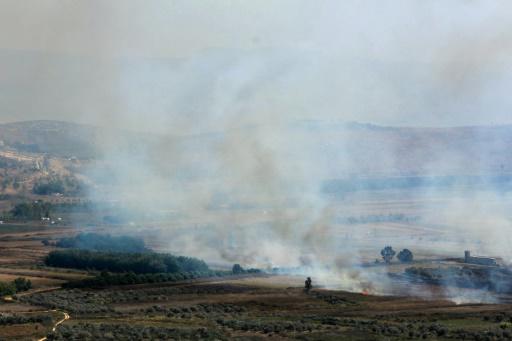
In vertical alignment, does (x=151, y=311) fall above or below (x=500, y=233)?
below

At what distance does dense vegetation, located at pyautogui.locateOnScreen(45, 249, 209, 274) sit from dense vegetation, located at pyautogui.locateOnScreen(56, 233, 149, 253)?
948 centimetres

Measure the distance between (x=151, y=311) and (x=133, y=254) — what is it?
136 feet

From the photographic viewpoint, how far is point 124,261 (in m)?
103

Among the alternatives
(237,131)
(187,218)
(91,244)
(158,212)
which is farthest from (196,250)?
(237,131)

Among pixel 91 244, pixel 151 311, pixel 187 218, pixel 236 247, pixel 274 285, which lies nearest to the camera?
pixel 151 311

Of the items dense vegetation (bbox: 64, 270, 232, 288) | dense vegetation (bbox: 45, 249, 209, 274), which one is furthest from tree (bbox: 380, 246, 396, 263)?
dense vegetation (bbox: 45, 249, 209, 274)

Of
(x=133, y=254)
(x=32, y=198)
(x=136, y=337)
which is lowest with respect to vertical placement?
(x=136, y=337)

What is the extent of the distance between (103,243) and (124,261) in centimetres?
2235

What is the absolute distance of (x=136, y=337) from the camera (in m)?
51.2

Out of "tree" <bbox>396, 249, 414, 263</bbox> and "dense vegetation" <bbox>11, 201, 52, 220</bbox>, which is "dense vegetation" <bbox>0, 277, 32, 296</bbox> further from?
"dense vegetation" <bbox>11, 201, 52, 220</bbox>

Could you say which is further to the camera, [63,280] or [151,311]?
[63,280]

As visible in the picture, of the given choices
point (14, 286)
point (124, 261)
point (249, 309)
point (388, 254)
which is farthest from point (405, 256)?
point (14, 286)

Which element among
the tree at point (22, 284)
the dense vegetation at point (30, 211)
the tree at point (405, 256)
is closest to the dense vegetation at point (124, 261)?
the tree at point (22, 284)

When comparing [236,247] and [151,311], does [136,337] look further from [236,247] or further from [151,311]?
[236,247]
